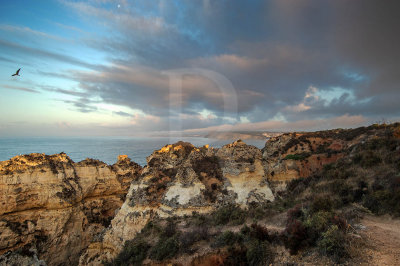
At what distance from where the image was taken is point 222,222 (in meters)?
10.7

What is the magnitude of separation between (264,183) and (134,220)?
1005cm

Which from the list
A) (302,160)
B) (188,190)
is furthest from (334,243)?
(302,160)

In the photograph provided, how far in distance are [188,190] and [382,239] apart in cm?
1107

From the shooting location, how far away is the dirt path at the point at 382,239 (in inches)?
178

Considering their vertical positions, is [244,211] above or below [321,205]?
below

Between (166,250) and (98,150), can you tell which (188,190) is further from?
(98,150)

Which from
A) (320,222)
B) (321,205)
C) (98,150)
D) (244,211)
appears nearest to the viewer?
(320,222)

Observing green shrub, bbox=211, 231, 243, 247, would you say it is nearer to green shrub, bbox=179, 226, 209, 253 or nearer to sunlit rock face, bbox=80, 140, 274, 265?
green shrub, bbox=179, 226, 209, 253

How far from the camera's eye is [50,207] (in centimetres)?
2183

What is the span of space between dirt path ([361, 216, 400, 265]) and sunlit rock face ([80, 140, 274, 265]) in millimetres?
8422

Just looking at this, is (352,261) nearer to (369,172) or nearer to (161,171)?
(369,172)

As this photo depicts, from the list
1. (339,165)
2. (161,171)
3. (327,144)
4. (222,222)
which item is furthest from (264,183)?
(327,144)

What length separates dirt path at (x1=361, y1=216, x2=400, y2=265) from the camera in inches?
178

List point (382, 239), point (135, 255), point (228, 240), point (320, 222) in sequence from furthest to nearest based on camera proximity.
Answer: point (135, 255), point (228, 240), point (320, 222), point (382, 239)
